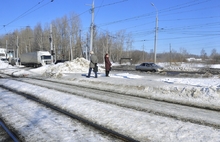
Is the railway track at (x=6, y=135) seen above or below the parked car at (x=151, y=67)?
below

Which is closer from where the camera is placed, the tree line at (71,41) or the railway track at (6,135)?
the railway track at (6,135)

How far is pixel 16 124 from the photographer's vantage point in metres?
5.09

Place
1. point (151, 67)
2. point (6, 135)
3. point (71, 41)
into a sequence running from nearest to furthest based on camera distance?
point (6, 135)
point (151, 67)
point (71, 41)

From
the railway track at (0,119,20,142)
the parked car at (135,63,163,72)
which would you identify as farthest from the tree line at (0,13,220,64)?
the railway track at (0,119,20,142)

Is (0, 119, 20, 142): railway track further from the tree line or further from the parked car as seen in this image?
the tree line

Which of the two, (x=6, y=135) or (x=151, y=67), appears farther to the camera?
(x=151, y=67)

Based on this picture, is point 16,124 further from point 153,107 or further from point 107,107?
point 153,107

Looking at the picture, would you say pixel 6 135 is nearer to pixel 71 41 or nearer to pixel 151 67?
pixel 151 67

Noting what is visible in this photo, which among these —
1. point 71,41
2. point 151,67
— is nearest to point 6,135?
point 151,67

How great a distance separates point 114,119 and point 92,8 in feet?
76.5

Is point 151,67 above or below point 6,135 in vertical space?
above

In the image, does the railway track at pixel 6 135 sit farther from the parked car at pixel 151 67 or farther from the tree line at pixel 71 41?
the tree line at pixel 71 41

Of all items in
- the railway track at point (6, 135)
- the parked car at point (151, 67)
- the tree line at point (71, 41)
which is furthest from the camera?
the tree line at point (71, 41)

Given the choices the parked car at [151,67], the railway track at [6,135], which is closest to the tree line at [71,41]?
the parked car at [151,67]
